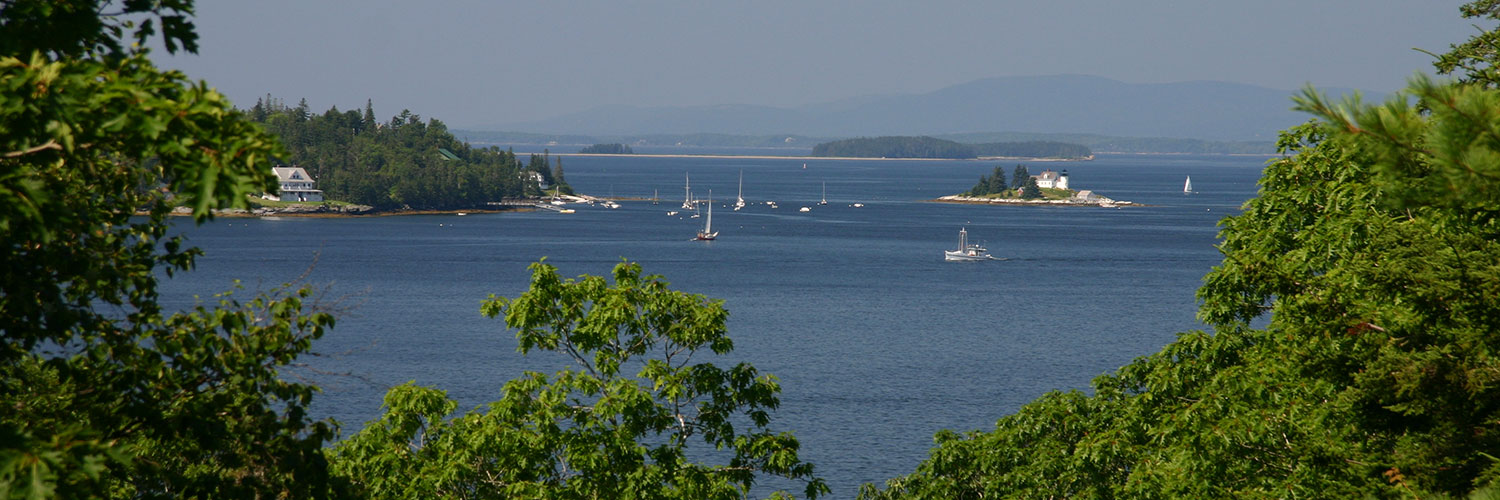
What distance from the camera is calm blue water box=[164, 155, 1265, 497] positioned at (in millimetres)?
41125

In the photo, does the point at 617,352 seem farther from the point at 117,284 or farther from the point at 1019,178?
the point at 1019,178

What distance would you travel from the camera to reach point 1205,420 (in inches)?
505

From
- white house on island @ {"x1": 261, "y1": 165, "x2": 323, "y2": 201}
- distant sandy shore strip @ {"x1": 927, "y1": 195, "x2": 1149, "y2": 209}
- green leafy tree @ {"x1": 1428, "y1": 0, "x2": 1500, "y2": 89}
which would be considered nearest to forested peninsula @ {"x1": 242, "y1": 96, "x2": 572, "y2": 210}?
white house on island @ {"x1": 261, "y1": 165, "x2": 323, "y2": 201}

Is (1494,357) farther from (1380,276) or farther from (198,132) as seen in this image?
(198,132)

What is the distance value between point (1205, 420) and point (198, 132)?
35.0 ft

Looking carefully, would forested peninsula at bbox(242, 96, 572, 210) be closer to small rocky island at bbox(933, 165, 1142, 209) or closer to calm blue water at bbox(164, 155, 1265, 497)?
calm blue water at bbox(164, 155, 1265, 497)

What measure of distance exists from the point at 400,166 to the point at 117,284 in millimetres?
163134

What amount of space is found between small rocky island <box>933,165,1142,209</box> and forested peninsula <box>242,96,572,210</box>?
5994 centimetres

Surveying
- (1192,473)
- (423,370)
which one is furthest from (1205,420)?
(423,370)

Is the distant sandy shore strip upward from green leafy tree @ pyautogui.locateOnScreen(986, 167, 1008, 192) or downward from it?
downward

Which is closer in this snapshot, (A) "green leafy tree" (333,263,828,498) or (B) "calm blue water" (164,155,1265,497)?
(A) "green leafy tree" (333,263,828,498)

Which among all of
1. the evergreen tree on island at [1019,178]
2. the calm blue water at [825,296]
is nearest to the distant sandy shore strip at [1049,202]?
the evergreen tree on island at [1019,178]

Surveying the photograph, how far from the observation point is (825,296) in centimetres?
7106

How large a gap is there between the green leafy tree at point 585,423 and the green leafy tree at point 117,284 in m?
3.79
